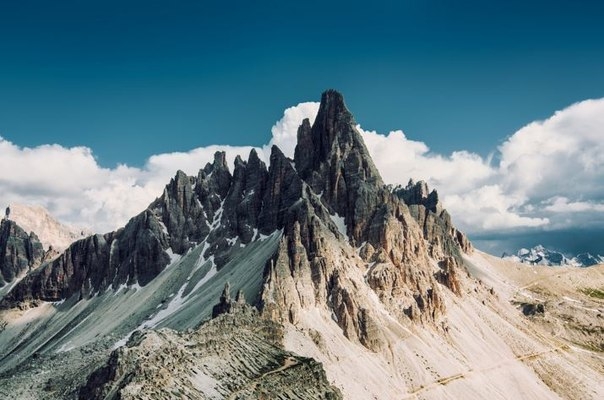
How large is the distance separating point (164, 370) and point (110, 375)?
17049 millimetres

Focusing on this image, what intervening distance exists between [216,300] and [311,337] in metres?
52.9

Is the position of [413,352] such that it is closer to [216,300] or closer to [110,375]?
[216,300]

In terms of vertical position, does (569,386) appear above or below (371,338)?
below

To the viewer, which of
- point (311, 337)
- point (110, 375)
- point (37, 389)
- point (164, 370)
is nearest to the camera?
point (164, 370)

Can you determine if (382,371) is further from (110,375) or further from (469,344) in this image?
(110,375)

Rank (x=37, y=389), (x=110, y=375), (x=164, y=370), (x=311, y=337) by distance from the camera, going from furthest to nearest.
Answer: (x=37, y=389) → (x=311, y=337) → (x=110, y=375) → (x=164, y=370)

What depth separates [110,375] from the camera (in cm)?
11325

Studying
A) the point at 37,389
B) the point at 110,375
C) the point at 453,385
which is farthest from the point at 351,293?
the point at 37,389

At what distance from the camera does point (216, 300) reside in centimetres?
19700

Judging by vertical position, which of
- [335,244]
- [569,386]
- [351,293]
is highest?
[335,244]

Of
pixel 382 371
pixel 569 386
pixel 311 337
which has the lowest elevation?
pixel 569 386

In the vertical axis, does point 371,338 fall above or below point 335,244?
below

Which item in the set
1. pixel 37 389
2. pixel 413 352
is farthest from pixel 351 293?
pixel 37 389

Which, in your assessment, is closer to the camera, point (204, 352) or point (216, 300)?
point (204, 352)
